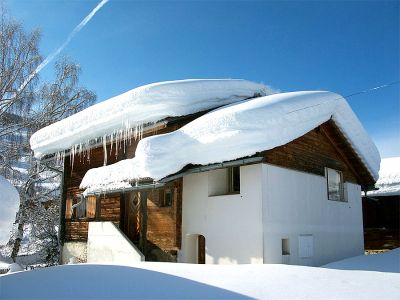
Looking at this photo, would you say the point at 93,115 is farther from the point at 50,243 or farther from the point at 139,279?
the point at 139,279

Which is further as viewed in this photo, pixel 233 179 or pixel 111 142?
pixel 111 142

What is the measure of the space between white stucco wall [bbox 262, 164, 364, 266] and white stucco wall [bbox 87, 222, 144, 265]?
3398mm

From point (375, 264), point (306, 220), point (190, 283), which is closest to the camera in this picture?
point (190, 283)

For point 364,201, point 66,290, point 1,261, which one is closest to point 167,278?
point 66,290

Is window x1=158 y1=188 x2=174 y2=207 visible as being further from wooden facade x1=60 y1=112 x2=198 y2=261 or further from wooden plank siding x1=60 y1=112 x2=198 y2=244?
wooden plank siding x1=60 y1=112 x2=198 y2=244

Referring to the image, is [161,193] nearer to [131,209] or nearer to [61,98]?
[131,209]

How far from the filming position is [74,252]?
13781 millimetres

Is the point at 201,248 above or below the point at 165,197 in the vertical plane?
below

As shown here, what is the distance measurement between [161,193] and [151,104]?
2.57m

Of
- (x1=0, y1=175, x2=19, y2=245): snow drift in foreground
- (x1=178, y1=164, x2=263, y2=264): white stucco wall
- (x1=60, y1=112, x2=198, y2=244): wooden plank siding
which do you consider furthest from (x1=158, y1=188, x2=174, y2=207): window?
(x1=0, y1=175, x2=19, y2=245): snow drift in foreground

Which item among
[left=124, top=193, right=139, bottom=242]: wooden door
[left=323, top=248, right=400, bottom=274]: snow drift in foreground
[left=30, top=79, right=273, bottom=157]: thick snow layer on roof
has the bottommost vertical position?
[left=323, top=248, right=400, bottom=274]: snow drift in foreground

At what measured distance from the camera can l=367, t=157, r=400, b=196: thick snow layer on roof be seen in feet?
61.1

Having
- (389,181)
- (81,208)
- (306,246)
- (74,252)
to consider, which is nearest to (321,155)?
(306,246)

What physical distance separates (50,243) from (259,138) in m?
11.2
